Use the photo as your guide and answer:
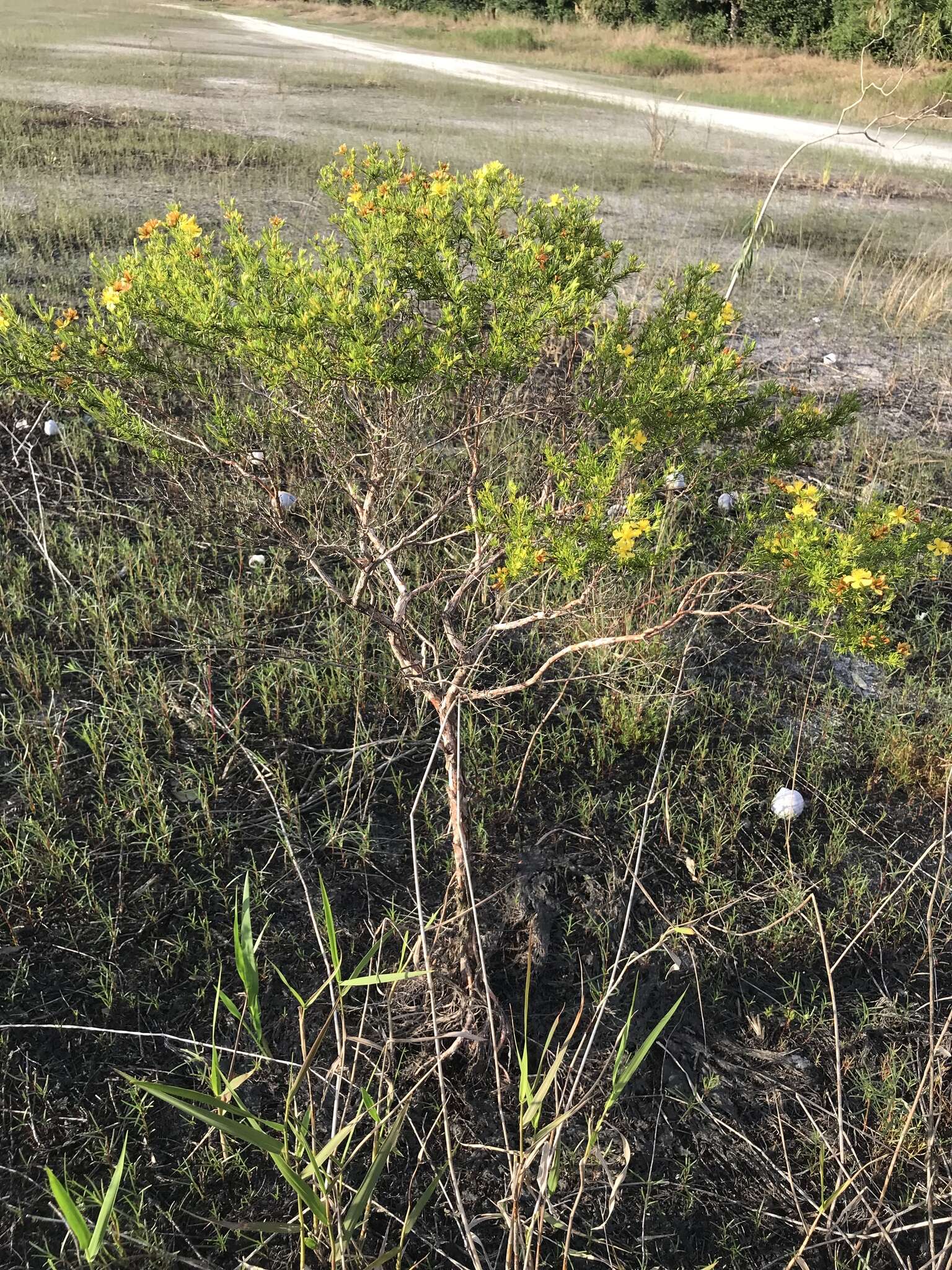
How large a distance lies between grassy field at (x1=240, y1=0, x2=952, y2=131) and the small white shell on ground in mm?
14236

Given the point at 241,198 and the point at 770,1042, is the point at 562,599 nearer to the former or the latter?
the point at 770,1042

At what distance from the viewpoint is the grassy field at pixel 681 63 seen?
1555cm

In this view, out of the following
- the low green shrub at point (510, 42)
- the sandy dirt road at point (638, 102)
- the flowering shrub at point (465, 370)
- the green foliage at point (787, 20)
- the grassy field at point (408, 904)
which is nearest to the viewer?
the grassy field at point (408, 904)

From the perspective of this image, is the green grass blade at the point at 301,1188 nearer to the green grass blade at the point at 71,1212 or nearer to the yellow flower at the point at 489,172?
the green grass blade at the point at 71,1212

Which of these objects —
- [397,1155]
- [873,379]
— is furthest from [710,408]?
[873,379]

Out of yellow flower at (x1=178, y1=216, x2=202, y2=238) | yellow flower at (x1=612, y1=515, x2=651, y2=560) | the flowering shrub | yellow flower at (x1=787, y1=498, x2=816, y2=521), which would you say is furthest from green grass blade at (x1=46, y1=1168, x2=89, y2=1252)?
yellow flower at (x1=178, y1=216, x2=202, y2=238)

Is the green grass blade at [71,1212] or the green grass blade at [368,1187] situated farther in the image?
the green grass blade at [368,1187]

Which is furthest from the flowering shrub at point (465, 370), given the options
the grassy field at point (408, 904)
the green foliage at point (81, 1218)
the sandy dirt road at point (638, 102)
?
the sandy dirt road at point (638, 102)

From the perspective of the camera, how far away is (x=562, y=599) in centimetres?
298

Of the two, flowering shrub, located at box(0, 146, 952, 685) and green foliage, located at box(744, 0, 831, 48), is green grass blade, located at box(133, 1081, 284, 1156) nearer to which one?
flowering shrub, located at box(0, 146, 952, 685)

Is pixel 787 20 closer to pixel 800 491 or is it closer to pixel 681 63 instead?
pixel 681 63

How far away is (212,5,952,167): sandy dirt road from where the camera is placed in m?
12.4

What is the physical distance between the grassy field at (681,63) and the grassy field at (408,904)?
1400cm

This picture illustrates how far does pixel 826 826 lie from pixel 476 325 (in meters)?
1.62
